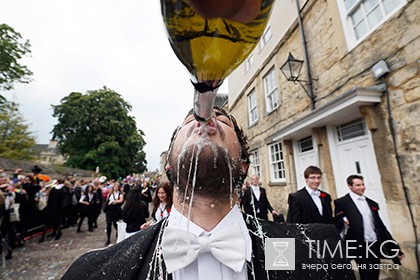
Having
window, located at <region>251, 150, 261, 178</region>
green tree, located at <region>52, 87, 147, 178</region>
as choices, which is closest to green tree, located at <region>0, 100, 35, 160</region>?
green tree, located at <region>52, 87, 147, 178</region>

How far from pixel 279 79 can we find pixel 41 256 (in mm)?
9742

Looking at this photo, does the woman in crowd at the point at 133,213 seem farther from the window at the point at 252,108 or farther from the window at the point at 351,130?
the window at the point at 252,108

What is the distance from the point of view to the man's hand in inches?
18.3

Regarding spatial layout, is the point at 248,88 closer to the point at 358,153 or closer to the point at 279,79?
the point at 279,79

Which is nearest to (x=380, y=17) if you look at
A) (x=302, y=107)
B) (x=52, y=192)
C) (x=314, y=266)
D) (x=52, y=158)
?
(x=302, y=107)

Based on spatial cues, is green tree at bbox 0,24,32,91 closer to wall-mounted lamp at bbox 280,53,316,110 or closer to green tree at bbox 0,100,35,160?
green tree at bbox 0,100,35,160

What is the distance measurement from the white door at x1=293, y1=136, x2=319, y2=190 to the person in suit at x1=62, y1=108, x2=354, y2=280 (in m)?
5.51

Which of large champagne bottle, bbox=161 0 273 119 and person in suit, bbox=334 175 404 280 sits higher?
large champagne bottle, bbox=161 0 273 119

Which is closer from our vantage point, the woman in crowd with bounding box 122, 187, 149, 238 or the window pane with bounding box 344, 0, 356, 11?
the woman in crowd with bounding box 122, 187, 149, 238

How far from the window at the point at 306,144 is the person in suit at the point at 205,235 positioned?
580 cm

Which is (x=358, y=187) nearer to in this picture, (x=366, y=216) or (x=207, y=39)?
(x=366, y=216)

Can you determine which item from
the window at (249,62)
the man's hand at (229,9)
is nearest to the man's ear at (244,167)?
the man's hand at (229,9)

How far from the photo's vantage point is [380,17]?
13.6 feet
